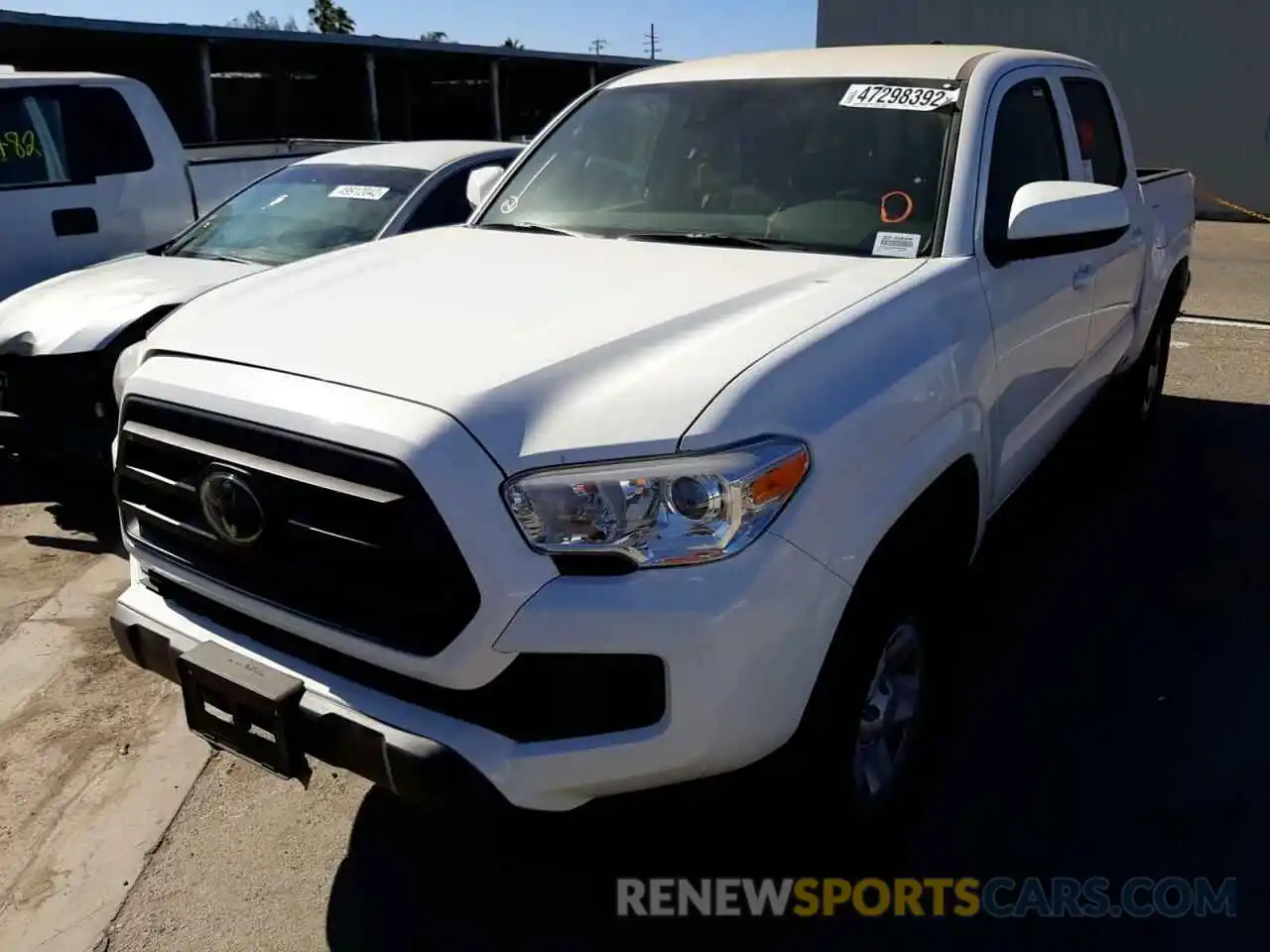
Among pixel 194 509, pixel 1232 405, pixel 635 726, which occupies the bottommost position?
pixel 1232 405

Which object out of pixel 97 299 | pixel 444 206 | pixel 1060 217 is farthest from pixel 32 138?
pixel 1060 217

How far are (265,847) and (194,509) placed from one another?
1018mm

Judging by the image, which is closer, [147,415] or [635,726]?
[635,726]

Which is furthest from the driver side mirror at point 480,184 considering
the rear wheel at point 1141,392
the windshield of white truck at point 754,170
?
the rear wheel at point 1141,392

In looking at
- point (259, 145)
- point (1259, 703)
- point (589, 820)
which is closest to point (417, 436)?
point (589, 820)

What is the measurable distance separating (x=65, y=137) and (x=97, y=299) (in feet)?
7.49

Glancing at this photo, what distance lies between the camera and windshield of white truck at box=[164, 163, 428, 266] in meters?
5.65

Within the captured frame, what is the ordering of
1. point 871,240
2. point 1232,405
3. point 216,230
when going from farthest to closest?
point 1232,405 → point 216,230 → point 871,240

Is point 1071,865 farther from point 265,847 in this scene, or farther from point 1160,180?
point 1160,180

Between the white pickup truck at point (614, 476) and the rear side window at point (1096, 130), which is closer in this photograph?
the white pickup truck at point (614, 476)

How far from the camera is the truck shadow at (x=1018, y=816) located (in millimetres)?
2557

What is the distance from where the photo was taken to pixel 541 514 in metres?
2.01

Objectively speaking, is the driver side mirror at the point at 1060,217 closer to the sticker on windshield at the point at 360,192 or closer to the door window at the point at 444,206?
the door window at the point at 444,206

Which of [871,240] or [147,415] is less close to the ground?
[871,240]
